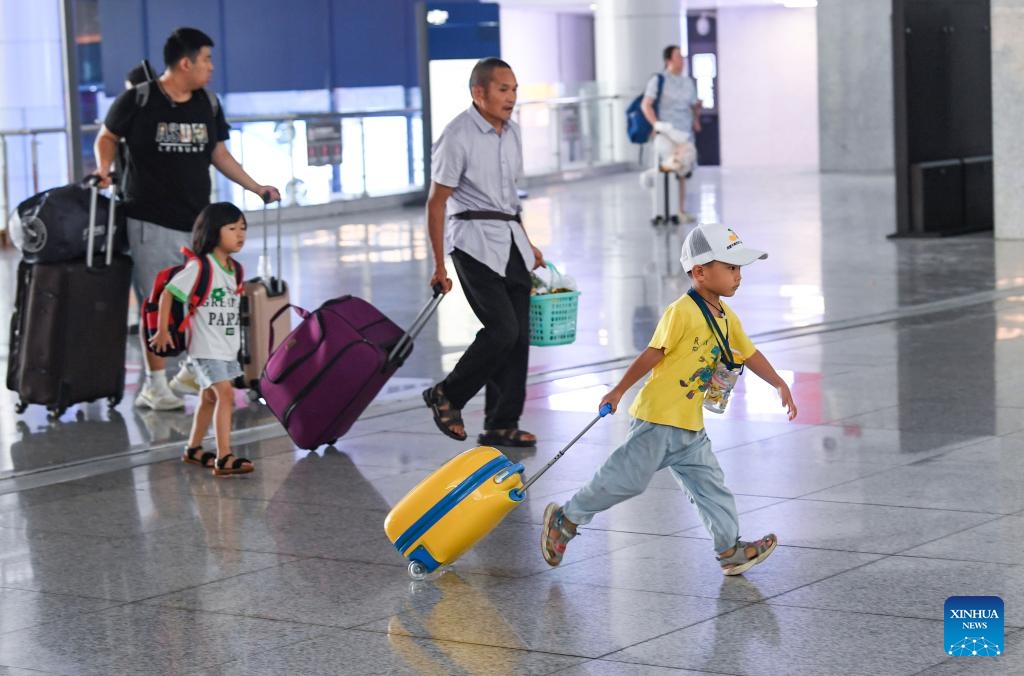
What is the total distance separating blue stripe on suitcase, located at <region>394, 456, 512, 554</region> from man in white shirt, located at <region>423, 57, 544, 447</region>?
211cm

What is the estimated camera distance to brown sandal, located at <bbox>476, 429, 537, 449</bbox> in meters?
7.73

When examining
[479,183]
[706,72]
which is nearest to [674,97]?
[479,183]

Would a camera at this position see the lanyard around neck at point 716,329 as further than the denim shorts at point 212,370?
No

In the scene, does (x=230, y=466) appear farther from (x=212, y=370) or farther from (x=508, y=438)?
(x=508, y=438)

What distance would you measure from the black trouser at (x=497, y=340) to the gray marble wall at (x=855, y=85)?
22627 mm

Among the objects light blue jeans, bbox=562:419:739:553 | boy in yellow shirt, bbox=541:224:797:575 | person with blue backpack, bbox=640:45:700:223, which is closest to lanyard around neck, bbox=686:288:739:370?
boy in yellow shirt, bbox=541:224:797:575

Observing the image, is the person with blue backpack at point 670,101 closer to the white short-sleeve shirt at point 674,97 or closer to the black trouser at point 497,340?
the white short-sleeve shirt at point 674,97

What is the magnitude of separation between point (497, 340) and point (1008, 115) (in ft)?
34.1

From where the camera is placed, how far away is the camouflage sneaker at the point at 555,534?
18.4 ft

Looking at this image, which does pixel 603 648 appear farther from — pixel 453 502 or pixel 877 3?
pixel 877 3

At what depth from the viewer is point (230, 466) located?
7281 mm

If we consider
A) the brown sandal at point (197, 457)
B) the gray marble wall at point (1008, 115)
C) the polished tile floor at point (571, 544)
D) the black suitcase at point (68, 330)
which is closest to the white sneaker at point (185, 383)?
the polished tile floor at point (571, 544)

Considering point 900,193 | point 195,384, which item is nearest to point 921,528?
point 195,384

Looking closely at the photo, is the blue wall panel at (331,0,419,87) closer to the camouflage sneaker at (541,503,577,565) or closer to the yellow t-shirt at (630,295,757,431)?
the camouflage sneaker at (541,503,577,565)
